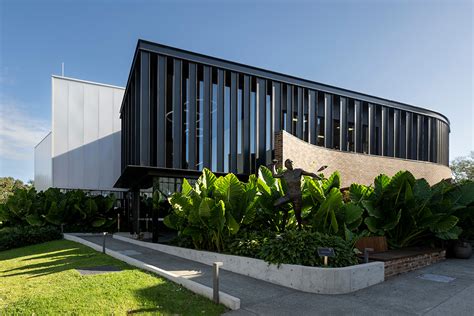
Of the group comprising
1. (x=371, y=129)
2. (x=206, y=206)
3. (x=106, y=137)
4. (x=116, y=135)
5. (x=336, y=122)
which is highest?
(x=336, y=122)

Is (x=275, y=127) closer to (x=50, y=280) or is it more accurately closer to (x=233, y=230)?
(x=233, y=230)

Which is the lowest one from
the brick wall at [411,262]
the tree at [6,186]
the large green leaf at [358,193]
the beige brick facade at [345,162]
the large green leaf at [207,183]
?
the tree at [6,186]

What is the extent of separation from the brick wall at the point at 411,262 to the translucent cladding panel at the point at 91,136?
27.2 m

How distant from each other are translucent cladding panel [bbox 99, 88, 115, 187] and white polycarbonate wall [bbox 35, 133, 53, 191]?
4.25 m

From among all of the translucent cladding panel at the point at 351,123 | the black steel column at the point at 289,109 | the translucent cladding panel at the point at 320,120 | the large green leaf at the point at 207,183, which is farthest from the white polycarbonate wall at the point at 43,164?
the translucent cladding panel at the point at 351,123

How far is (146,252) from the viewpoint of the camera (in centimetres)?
1248

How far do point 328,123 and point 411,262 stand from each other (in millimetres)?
12149

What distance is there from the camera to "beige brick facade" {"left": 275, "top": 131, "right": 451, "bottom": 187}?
1560cm

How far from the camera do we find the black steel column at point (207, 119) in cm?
1599

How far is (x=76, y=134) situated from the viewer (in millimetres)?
29547

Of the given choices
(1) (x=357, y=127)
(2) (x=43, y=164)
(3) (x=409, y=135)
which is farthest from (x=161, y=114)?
(2) (x=43, y=164)

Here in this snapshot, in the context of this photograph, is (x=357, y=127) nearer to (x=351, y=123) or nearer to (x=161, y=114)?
(x=351, y=123)

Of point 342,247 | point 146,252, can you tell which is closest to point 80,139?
point 146,252

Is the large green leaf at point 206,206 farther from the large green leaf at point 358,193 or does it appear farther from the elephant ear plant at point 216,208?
the large green leaf at point 358,193
